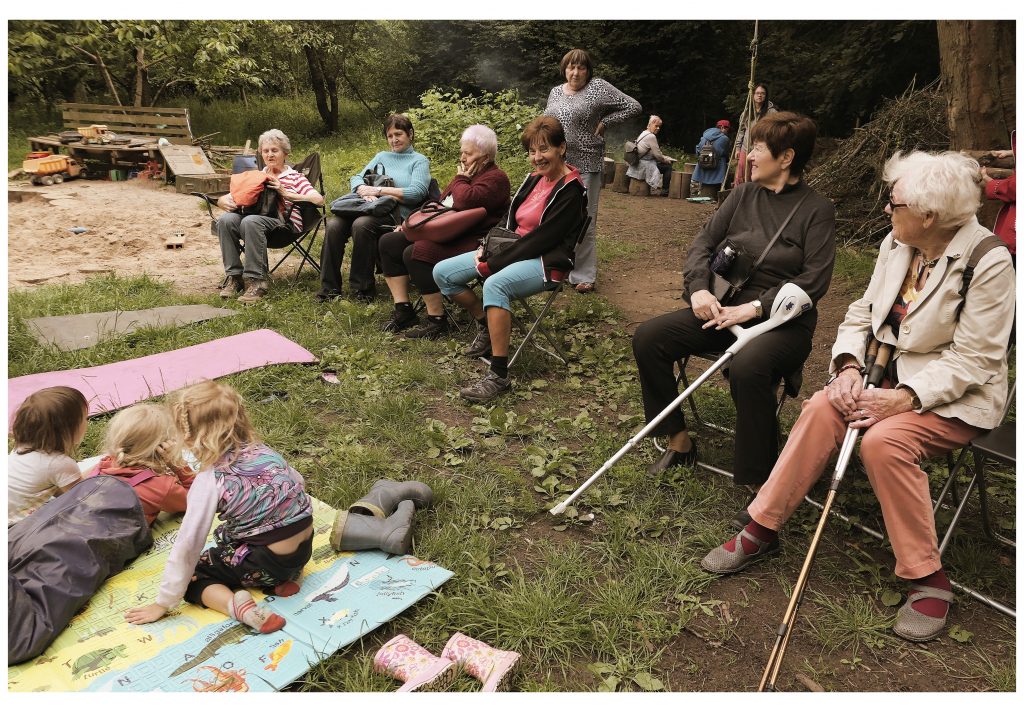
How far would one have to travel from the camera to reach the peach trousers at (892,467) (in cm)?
234

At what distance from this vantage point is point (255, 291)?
5.71 m

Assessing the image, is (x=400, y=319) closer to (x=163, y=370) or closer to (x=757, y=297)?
(x=163, y=370)

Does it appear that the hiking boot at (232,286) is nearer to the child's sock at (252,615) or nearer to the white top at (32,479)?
the white top at (32,479)

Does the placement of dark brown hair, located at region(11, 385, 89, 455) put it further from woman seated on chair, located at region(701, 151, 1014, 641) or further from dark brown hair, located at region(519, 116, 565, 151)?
dark brown hair, located at region(519, 116, 565, 151)

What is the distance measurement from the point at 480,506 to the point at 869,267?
184 inches

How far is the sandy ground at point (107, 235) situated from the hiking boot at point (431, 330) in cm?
214

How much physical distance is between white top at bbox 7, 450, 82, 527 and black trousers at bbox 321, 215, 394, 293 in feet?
10.4

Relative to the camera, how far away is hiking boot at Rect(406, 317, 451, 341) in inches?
195

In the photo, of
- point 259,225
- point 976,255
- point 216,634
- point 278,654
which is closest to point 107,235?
point 259,225

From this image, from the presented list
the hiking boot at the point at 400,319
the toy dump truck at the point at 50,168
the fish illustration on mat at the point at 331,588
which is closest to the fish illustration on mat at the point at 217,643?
the fish illustration on mat at the point at 331,588

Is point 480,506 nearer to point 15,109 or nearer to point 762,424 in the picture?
point 762,424

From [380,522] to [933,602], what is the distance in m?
1.88

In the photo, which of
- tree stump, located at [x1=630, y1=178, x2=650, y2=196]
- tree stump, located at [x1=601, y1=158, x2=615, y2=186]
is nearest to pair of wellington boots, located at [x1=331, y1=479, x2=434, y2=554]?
tree stump, located at [x1=630, y1=178, x2=650, y2=196]

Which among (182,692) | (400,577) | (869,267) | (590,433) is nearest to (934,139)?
(869,267)
